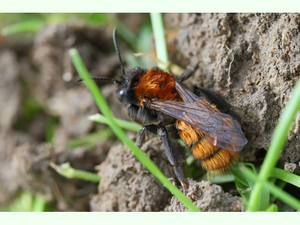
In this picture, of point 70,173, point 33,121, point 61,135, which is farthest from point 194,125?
point 33,121

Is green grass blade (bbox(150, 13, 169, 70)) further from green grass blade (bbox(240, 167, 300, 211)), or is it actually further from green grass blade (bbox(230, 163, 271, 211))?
green grass blade (bbox(240, 167, 300, 211))

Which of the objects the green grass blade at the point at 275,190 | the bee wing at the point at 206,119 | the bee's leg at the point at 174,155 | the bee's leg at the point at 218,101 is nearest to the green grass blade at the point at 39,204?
the bee's leg at the point at 174,155

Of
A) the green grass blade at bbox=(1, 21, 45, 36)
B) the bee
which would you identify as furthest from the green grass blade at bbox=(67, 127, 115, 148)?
the green grass blade at bbox=(1, 21, 45, 36)

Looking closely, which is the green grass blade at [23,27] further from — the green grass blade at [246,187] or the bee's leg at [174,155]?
the green grass blade at [246,187]

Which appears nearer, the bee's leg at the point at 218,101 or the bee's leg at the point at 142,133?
the bee's leg at the point at 218,101

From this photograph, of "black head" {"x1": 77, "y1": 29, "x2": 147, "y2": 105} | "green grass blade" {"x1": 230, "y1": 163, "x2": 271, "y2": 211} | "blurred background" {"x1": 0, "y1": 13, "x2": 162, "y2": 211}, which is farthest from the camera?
"blurred background" {"x1": 0, "y1": 13, "x2": 162, "y2": 211}

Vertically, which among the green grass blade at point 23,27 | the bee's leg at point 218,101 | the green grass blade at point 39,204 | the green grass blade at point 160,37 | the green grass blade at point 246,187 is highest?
the green grass blade at point 23,27
